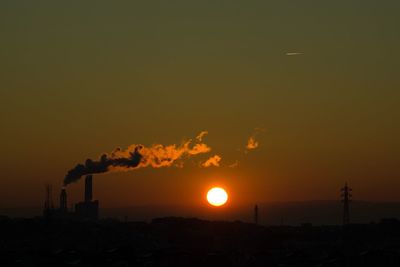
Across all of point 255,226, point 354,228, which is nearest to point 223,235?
point 255,226

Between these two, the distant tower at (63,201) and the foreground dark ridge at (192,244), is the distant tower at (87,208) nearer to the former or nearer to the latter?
the distant tower at (63,201)

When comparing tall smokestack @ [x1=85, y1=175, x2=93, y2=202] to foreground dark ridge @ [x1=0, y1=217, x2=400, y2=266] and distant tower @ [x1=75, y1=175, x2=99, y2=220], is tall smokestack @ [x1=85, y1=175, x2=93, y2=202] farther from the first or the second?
foreground dark ridge @ [x1=0, y1=217, x2=400, y2=266]

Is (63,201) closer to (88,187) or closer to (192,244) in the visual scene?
(88,187)

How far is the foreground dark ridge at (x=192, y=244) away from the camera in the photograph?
57375 millimetres

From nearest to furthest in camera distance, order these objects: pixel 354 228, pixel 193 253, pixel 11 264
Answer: pixel 11 264 → pixel 193 253 → pixel 354 228

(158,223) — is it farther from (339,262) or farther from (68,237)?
(339,262)

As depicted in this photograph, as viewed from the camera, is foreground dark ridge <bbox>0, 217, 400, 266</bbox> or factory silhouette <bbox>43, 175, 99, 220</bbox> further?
factory silhouette <bbox>43, 175, 99, 220</bbox>

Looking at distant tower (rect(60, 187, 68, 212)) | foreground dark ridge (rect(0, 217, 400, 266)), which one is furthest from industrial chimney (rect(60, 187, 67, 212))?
foreground dark ridge (rect(0, 217, 400, 266))

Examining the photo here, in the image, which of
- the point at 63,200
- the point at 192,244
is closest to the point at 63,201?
the point at 63,200

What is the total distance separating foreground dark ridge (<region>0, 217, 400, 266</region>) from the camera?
57375mm

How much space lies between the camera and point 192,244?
82.4 metres

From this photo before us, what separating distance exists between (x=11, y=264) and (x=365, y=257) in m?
24.2

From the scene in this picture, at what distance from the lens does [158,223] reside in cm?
9869

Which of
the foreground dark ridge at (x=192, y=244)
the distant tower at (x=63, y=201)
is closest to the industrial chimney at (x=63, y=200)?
the distant tower at (x=63, y=201)
